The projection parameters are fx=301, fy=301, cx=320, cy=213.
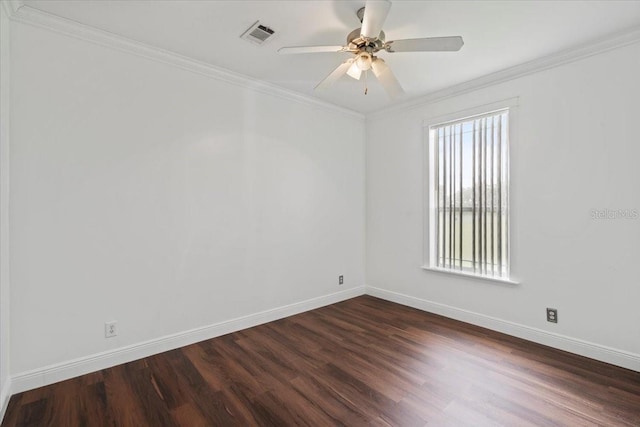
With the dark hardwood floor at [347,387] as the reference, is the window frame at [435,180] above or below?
above

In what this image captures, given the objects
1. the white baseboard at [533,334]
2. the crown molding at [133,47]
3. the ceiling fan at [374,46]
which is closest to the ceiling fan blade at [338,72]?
the ceiling fan at [374,46]

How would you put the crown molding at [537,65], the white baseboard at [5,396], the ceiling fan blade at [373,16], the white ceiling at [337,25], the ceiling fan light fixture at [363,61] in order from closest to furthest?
the ceiling fan blade at [373,16] → the white baseboard at [5,396] → the white ceiling at [337,25] → the ceiling fan light fixture at [363,61] → the crown molding at [537,65]

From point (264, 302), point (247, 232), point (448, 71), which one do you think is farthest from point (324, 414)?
point (448, 71)

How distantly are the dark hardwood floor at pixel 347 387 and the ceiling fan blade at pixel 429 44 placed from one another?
7.49 ft

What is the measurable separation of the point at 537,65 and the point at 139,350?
14.2 feet

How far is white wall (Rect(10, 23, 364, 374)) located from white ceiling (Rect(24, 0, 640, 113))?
0.96 feet

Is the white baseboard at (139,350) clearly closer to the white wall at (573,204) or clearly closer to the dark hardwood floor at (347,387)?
the dark hardwood floor at (347,387)

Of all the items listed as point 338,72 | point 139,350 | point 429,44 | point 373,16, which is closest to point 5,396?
point 139,350

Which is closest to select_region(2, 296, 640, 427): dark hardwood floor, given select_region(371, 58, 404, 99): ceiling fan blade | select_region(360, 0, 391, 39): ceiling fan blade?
select_region(371, 58, 404, 99): ceiling fan blade

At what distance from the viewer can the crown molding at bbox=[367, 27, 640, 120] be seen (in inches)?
92.7

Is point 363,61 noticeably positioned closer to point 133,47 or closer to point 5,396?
point 133,47

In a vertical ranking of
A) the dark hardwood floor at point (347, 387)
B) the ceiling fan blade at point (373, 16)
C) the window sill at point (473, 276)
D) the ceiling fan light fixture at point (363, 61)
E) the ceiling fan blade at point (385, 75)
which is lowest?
the dark hardwood floor at point (347, 387)

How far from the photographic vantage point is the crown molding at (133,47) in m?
2.05

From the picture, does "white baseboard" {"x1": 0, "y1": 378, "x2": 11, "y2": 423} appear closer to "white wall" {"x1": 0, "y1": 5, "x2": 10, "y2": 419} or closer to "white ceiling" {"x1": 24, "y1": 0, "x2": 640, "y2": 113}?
"white wall" {"x1": 0, "y1": 5, "x2": 10, "y2": 419}
